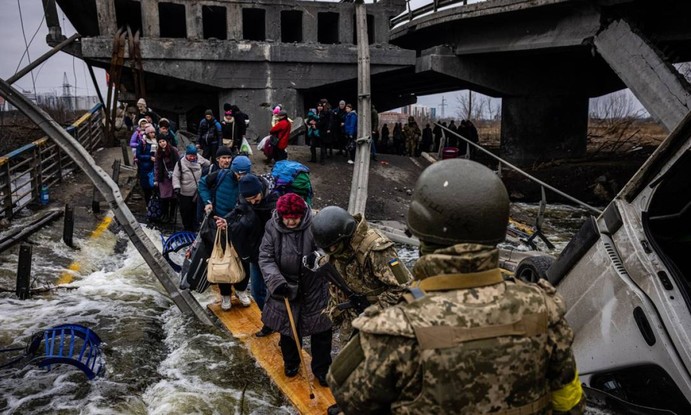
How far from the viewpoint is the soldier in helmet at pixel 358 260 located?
3406mm

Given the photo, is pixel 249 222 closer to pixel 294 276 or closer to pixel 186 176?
pixel 294 276

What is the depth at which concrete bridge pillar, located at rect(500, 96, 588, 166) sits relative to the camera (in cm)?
1895

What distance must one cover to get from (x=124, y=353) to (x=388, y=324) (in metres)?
4.23

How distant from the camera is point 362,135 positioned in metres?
9.63

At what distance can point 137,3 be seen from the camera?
17.3 meters

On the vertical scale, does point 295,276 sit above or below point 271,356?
above

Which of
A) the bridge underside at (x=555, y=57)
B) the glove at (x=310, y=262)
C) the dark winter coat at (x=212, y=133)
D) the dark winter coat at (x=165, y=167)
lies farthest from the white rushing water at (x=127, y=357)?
the bridge underside at (x=555, y=57)

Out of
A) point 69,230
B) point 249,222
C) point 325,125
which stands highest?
point 325,125

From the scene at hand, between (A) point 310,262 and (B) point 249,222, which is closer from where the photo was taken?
(A) point 310,262

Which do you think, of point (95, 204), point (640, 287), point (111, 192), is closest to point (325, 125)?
point (95, 204)

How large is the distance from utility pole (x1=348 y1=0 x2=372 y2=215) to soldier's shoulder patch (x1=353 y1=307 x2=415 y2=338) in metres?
7.56

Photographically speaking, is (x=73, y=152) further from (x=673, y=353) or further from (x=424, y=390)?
(x=673, y=353)

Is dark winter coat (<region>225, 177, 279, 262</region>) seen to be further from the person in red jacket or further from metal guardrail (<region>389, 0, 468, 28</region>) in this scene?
metal guardrail (<region>389, 0, 468, 28</region>)

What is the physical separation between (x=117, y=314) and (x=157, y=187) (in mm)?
3763
